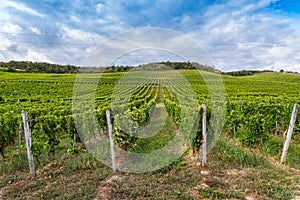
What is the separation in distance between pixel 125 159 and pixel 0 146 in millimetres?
4204

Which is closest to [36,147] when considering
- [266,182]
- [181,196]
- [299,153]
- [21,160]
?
[21,160]

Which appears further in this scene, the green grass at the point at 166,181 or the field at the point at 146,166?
the field at the point at 146,166

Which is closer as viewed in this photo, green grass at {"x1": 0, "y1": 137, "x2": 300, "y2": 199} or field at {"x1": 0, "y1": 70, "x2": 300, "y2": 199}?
green grass at {"x1": 0, "y1": 137, "x2": 300, "y2": 199}

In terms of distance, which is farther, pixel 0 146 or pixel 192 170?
pixel 0 146

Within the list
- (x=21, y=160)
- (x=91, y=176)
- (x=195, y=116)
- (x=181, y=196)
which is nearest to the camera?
(x=181, y=196)

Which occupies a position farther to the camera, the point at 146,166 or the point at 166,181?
the point at 146,166

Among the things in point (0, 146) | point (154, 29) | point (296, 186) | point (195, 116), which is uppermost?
point (154, 29)

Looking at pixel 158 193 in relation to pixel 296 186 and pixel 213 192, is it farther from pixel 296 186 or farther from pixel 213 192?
pixel 296 186

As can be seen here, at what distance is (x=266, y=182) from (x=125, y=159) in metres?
4.00

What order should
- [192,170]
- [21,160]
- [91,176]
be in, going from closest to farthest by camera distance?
[91,176] → [192,170] → [21,160]

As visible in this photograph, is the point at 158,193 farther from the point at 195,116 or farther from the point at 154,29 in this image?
the point at 154,29

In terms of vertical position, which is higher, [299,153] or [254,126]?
[254,126]

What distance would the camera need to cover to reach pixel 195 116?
6.93 metres

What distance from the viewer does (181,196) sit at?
14.2 ft
